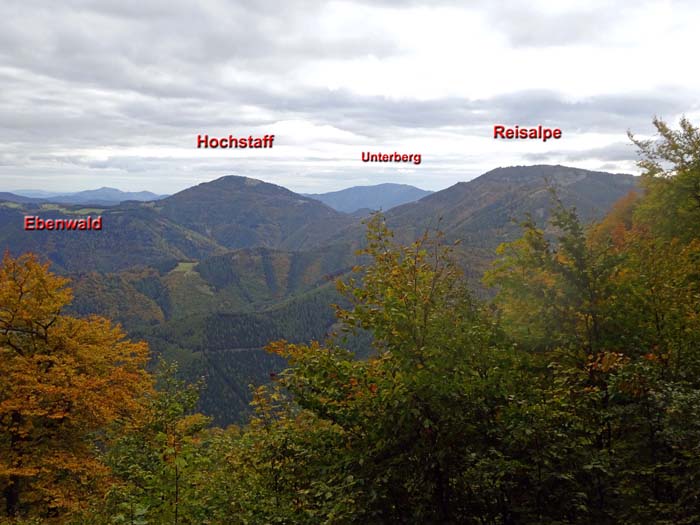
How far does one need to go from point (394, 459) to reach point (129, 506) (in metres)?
5.34

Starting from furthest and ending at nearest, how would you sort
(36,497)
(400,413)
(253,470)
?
(36,497), (253,470), (400,413)

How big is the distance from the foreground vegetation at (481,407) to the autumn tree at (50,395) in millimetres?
11122

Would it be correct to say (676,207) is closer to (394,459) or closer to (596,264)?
(596,264)

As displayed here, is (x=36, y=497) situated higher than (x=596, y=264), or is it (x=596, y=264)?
(x=596, y=264)

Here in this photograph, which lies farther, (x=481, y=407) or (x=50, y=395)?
(x=50, y=395)

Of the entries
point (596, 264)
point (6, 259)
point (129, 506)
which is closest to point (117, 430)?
point (6, 259)

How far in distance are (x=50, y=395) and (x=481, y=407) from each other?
22.6 meters

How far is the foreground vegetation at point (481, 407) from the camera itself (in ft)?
25.1

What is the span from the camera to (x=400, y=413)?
24.5ft

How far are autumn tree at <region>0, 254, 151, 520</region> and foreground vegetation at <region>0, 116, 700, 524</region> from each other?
36.5 feet

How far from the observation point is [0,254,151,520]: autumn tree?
22797 mm

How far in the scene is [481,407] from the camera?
7.91 meters

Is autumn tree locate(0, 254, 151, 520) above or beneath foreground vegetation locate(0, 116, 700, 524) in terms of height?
beneath

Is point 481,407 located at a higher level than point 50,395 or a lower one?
higher
